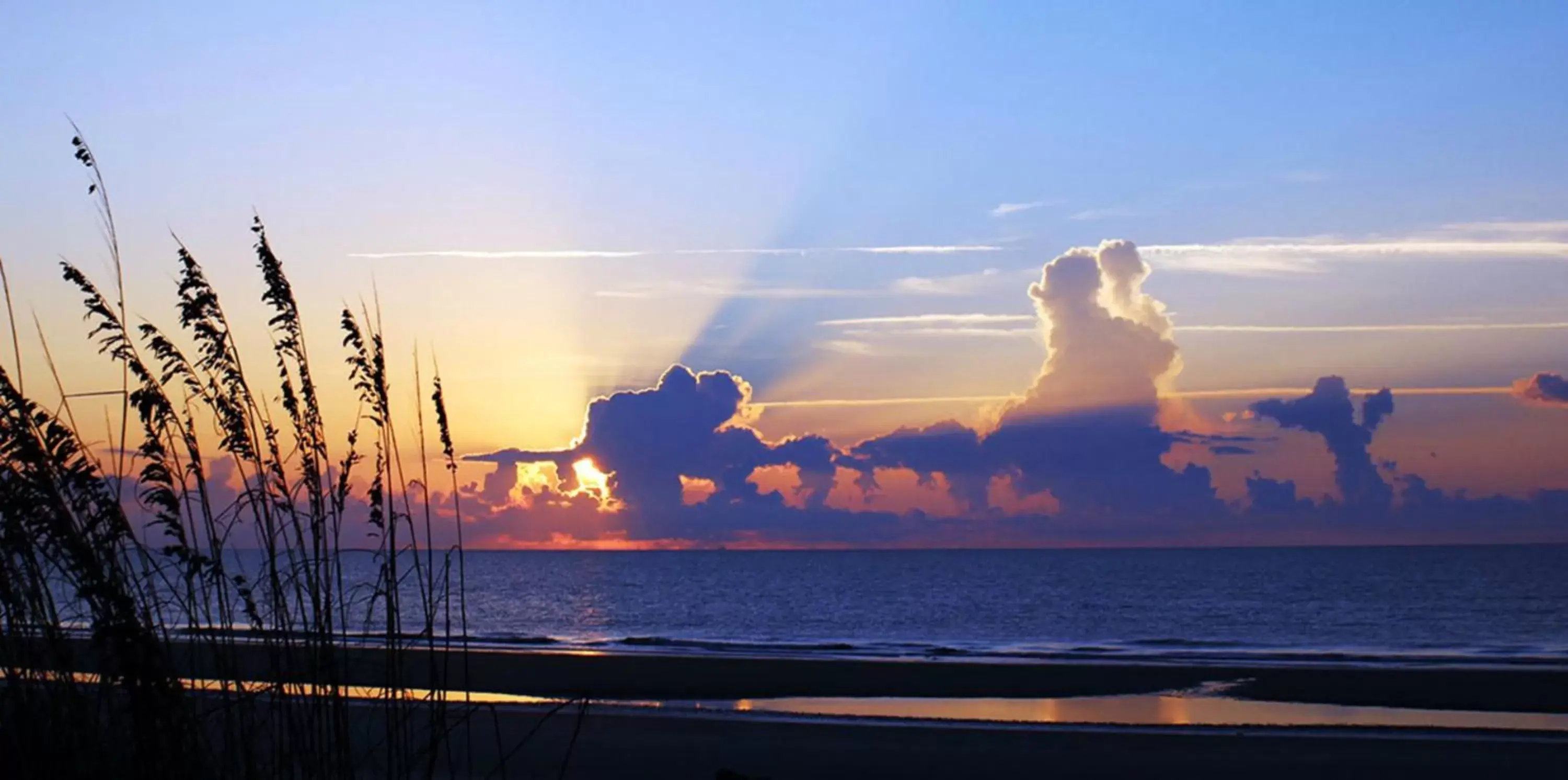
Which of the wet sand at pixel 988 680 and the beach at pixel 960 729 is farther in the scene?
the wet sand at pixel 988 680

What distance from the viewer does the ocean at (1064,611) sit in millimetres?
43250

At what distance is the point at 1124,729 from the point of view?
1894 cm

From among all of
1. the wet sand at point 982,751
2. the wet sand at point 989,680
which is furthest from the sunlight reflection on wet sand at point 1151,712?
the wet sand at point 982,751

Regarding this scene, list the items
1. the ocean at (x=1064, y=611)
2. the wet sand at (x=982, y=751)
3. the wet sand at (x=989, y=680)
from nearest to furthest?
the wet sand at (x=982, y=751)
the wet sand at (x=989, y=680)
the ocean at (x=1064, y=611)

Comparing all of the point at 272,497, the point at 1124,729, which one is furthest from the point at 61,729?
the point at 1124,729

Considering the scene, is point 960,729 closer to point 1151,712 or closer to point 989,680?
point 1151,712

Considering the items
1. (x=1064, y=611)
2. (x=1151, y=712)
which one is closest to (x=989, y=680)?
(x=1151, y=712)

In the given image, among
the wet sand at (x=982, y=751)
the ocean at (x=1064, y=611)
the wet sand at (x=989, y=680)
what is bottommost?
the ocean at (x=1064, y=611)

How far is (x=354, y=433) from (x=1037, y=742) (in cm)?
1468

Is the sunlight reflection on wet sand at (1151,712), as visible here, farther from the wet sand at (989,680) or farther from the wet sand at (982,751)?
the wet sand at (982,751)

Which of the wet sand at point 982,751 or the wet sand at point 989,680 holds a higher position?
the wet sand at point 982,751

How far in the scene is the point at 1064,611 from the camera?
6950cm

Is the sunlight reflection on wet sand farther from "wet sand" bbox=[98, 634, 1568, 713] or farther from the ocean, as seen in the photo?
the ocean

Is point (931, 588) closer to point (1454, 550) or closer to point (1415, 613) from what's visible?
point (1415, 613)
